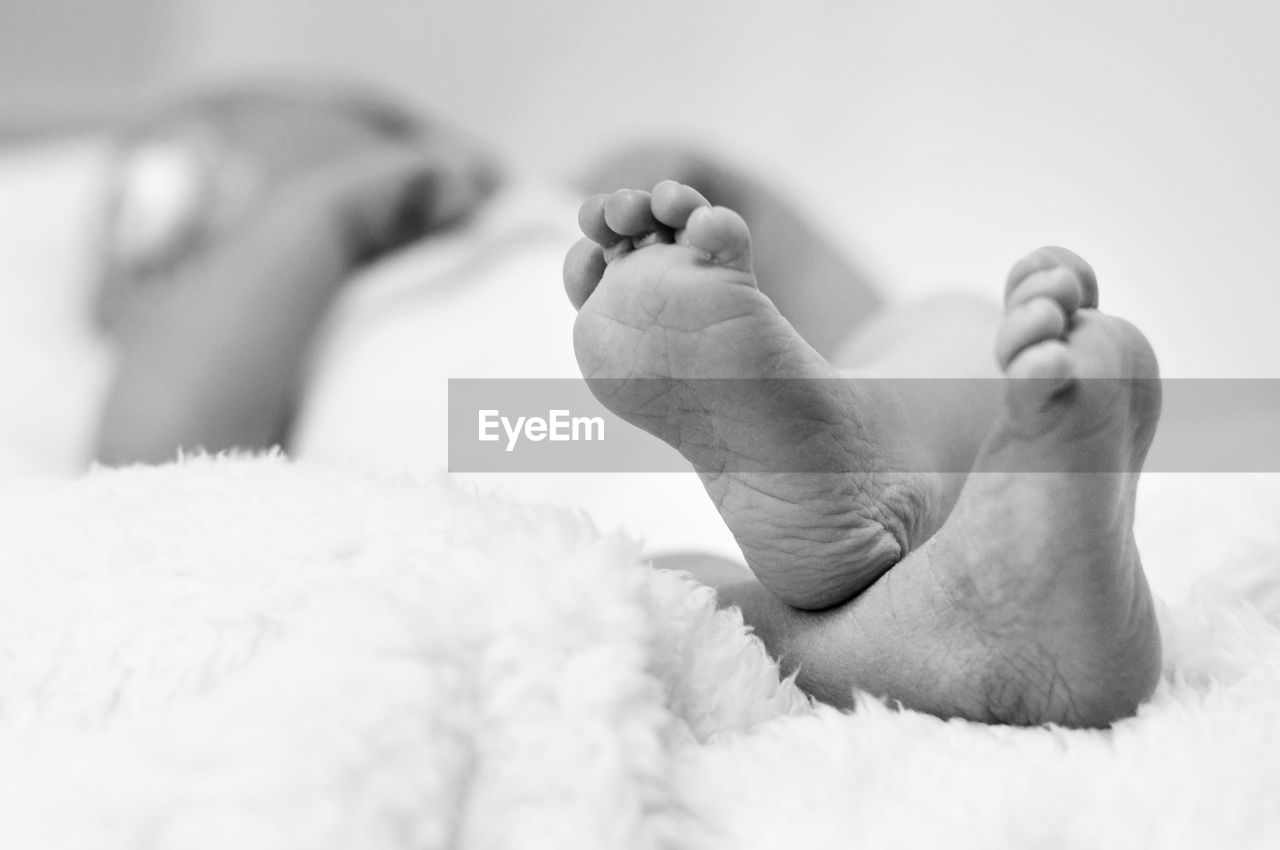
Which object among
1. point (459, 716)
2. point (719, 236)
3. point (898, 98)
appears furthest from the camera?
point (898, 98)

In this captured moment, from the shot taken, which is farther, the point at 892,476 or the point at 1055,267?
the point at 892,476

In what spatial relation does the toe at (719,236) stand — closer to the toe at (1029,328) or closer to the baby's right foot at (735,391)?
the baby's right foot at (735,391)

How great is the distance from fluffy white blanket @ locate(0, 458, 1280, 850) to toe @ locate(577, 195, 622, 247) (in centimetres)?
13

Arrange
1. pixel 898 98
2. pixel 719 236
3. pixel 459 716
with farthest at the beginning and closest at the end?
pixel 898 98 → pixel 719 236 → pixel 459 716

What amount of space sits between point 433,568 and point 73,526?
18cm

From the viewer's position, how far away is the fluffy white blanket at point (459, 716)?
1.14ft

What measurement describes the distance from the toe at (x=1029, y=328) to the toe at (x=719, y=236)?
0.12 meters

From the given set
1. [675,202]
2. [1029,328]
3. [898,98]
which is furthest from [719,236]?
[898,98]

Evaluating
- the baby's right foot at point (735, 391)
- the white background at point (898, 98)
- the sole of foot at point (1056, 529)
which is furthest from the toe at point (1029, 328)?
the white background at point (898, 98)

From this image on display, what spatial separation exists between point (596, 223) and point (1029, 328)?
0.64 ft

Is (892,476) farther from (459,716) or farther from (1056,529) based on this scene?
(459,716)

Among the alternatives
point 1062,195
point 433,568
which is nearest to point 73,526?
point 433,568

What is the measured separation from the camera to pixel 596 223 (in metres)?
0.53

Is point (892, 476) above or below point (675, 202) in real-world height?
below
